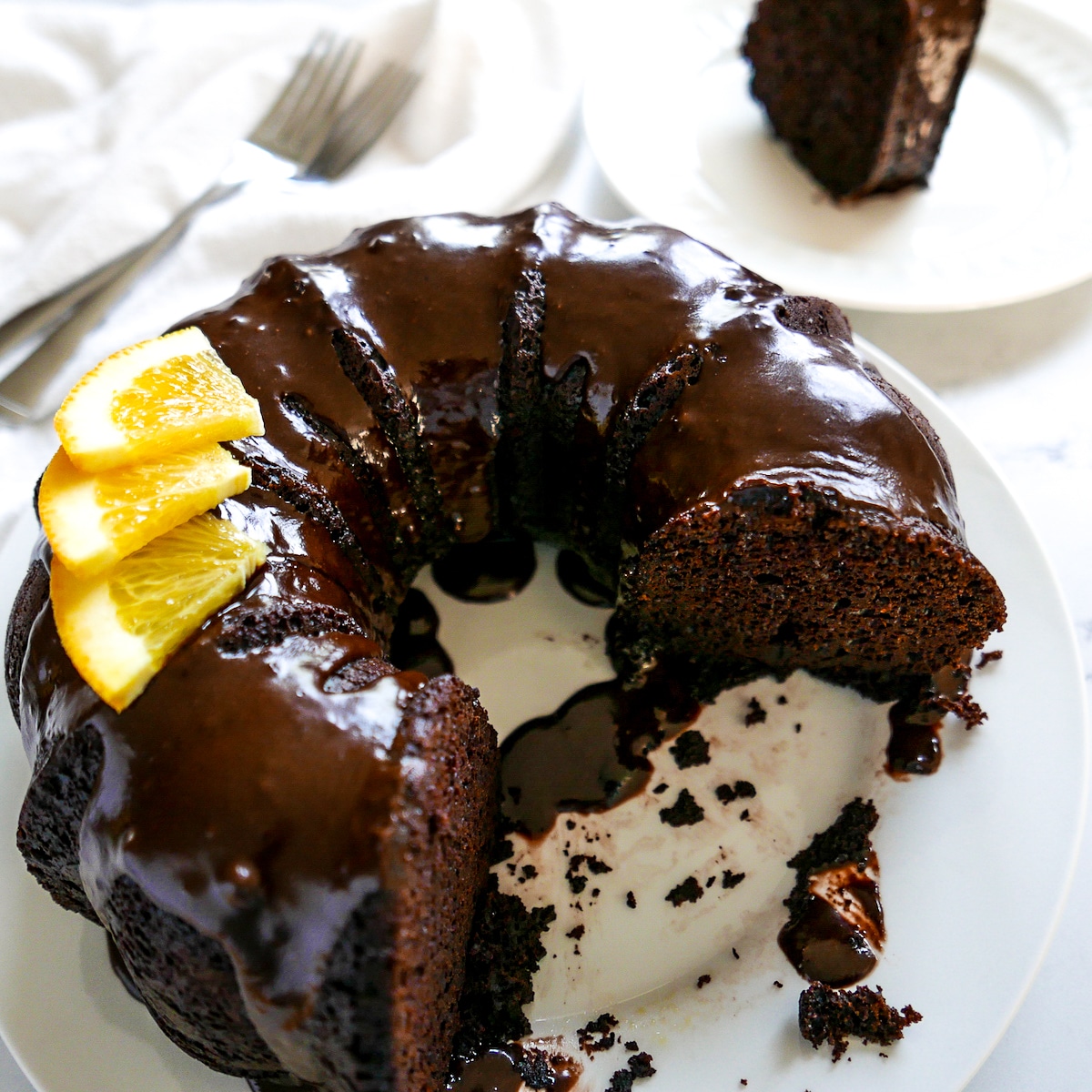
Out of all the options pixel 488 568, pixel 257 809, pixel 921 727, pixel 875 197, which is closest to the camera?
pixel 257 809

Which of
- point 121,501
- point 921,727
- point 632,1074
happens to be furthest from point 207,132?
point 632,1074

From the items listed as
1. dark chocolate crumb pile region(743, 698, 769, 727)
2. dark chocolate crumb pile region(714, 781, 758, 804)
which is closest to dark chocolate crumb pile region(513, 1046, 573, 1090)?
dark chocolate crumb pile region(714, 781, 758, 804)

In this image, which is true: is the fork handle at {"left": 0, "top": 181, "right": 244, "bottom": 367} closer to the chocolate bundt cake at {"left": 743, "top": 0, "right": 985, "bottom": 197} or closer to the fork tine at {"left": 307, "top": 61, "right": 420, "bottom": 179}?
the fork tine at {"left": 307, "top": 61, "right": 420, "bottom": 179}

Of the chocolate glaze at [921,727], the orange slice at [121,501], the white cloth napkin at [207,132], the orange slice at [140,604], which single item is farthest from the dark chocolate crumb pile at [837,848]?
the white cloth napkin at [207,132]

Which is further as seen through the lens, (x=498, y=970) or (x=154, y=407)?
(x=498, y=970)

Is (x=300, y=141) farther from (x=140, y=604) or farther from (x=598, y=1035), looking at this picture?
(x=598, y=1035)

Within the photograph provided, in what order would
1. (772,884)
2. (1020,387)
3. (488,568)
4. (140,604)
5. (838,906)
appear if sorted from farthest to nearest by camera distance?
(1020,387) < (488,568) < (772,884) < (838,906) < (140,604)

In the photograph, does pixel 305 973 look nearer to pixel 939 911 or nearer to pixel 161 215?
pixel 939 911
